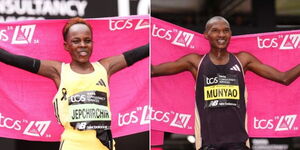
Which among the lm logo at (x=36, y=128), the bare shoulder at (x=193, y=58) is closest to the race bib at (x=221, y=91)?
the bare shoulder at (x=193, y=58)

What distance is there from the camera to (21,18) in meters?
4.86

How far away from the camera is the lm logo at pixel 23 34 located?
4.68 m

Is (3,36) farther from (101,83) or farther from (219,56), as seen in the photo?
(219,56)

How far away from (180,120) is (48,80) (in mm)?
1206

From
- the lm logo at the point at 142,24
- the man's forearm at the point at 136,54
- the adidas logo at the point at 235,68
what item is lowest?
the adidas logo at the point at 235,68

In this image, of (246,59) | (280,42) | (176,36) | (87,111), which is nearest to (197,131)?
(246,59)

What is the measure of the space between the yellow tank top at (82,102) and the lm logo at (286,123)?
1682 mm

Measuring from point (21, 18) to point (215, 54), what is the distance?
1653 mm

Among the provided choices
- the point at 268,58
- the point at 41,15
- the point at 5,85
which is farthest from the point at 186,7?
the point at 5,85

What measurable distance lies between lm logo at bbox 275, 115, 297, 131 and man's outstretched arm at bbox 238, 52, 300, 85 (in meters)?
0.35

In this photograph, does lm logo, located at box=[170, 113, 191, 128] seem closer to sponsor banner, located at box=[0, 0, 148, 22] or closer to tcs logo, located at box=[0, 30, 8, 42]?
sponsor banner, located at box=[0, 0, 148, 22]

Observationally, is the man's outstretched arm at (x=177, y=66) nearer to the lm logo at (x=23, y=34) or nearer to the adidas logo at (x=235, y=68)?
the adidas logo at (x=235, y=68)

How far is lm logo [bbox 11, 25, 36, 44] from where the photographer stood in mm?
4684

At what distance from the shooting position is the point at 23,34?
4699 mm
